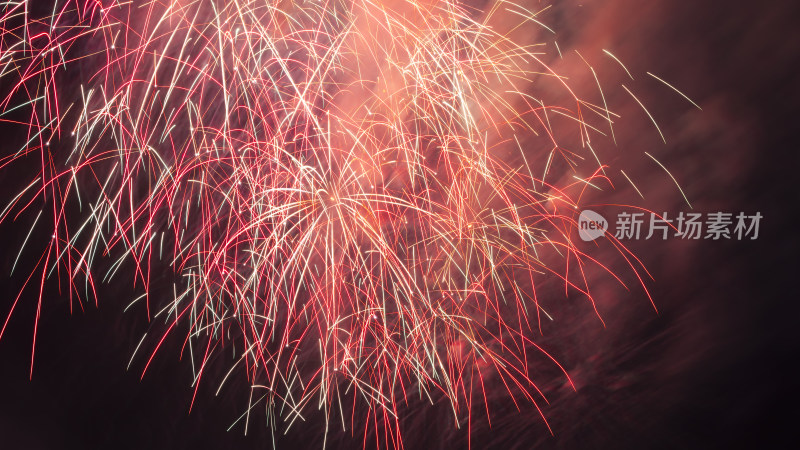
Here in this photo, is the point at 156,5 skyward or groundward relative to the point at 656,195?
skyward

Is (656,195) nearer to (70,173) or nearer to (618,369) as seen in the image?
(618,369)

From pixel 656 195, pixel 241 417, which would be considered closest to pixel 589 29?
pixel 656 195

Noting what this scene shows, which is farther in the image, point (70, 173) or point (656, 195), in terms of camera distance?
point (70, 173)

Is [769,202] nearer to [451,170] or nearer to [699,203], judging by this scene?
[699,203]

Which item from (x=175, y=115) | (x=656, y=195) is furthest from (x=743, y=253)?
(x=175, y=115)

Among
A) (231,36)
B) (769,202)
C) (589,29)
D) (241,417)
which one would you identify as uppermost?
(589,29)

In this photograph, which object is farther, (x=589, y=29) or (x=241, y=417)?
(x=241, y=417)
